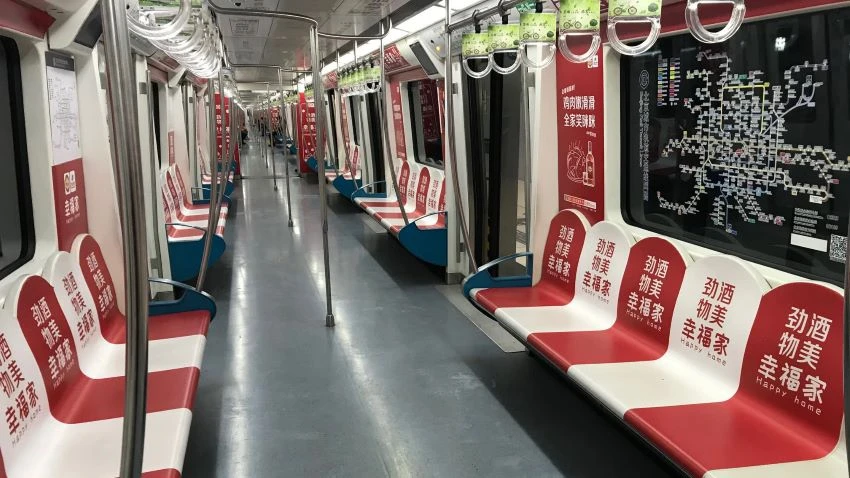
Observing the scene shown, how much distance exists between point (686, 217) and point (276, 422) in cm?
223

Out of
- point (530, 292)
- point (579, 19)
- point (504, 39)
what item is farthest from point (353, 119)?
point (579, 19)

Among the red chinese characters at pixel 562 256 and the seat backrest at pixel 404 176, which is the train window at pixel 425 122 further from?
the red chinese characters at pixel 562 256

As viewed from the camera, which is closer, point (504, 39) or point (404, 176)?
point (504, 39)

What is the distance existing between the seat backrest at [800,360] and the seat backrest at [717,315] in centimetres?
6

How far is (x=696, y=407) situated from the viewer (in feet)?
8.57

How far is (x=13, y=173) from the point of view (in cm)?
316

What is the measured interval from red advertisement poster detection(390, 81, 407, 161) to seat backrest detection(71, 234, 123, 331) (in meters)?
4.97

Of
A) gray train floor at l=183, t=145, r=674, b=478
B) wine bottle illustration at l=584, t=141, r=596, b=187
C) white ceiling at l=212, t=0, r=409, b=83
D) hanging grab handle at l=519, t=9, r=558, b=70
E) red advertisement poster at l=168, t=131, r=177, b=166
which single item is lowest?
gray train floor at l=183, t=145, r=674, b=478

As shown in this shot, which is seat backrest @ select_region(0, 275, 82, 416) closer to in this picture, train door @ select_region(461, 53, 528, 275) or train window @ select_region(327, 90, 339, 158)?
train door @ select_region(461, 53, 528, 275)

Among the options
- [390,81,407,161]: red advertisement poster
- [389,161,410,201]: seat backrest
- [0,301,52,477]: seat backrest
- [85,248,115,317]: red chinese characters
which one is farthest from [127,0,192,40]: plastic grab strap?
[390,81,407,161]: red advertisement poster

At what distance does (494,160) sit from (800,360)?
344cm

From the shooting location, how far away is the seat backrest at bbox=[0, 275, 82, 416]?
2561 millimetres

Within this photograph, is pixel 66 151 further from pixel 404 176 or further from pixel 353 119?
pixel 353 119

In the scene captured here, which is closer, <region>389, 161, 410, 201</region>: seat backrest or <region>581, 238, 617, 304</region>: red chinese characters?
<region>581, 238, 617, 304</region>: red chinese characters
